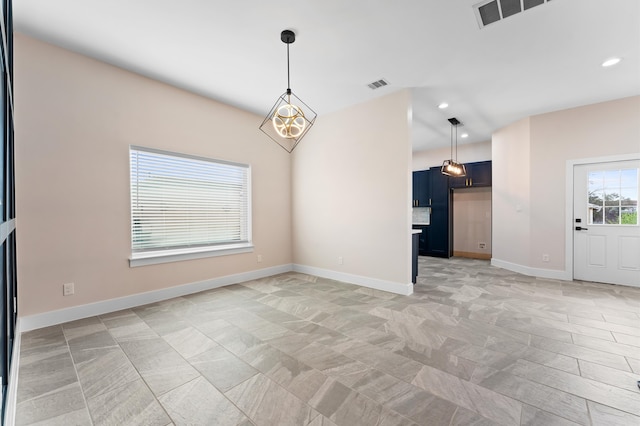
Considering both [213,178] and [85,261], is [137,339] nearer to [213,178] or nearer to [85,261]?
[85,261]

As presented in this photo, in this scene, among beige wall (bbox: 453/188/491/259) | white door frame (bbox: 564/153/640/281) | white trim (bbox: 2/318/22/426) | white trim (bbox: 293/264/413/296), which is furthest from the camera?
beige wall (bbox: 453/188/491/259)

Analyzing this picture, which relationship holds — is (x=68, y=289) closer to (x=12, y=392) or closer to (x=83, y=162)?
(x=83, y=162)

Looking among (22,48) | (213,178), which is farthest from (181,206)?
(22,48)

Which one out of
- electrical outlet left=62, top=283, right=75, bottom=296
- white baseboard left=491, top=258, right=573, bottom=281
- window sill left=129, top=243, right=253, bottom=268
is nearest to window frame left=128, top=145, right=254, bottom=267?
window sill left=129, top=243, right=253, bottom=268

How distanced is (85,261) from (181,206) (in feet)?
4.27

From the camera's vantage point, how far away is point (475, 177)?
6.81 meters

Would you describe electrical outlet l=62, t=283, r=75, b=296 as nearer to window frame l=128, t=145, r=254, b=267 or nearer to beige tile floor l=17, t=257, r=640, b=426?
beige tile floor l=17, t=257, r=640, b=426

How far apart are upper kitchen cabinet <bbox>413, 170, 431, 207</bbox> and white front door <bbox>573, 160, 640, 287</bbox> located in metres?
3.10

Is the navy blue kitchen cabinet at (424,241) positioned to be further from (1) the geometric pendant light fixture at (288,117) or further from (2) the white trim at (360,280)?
(1) the geometric pendant light fixture at (288,117)

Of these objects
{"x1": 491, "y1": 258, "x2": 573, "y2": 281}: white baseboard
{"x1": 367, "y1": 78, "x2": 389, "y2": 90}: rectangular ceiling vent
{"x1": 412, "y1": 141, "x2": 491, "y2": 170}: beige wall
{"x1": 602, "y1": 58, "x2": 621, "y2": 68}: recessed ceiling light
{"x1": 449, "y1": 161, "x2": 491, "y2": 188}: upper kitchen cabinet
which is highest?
{"x1": 367, "y1": 78, "x2": 389, "y2": 90}: rectangular ceiling vent

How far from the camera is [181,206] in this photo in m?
4.01

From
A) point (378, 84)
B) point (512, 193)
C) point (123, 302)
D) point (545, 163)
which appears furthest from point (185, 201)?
point (545, 163)

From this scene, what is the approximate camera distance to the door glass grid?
14.1 ft

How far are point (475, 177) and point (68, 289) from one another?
801cm
